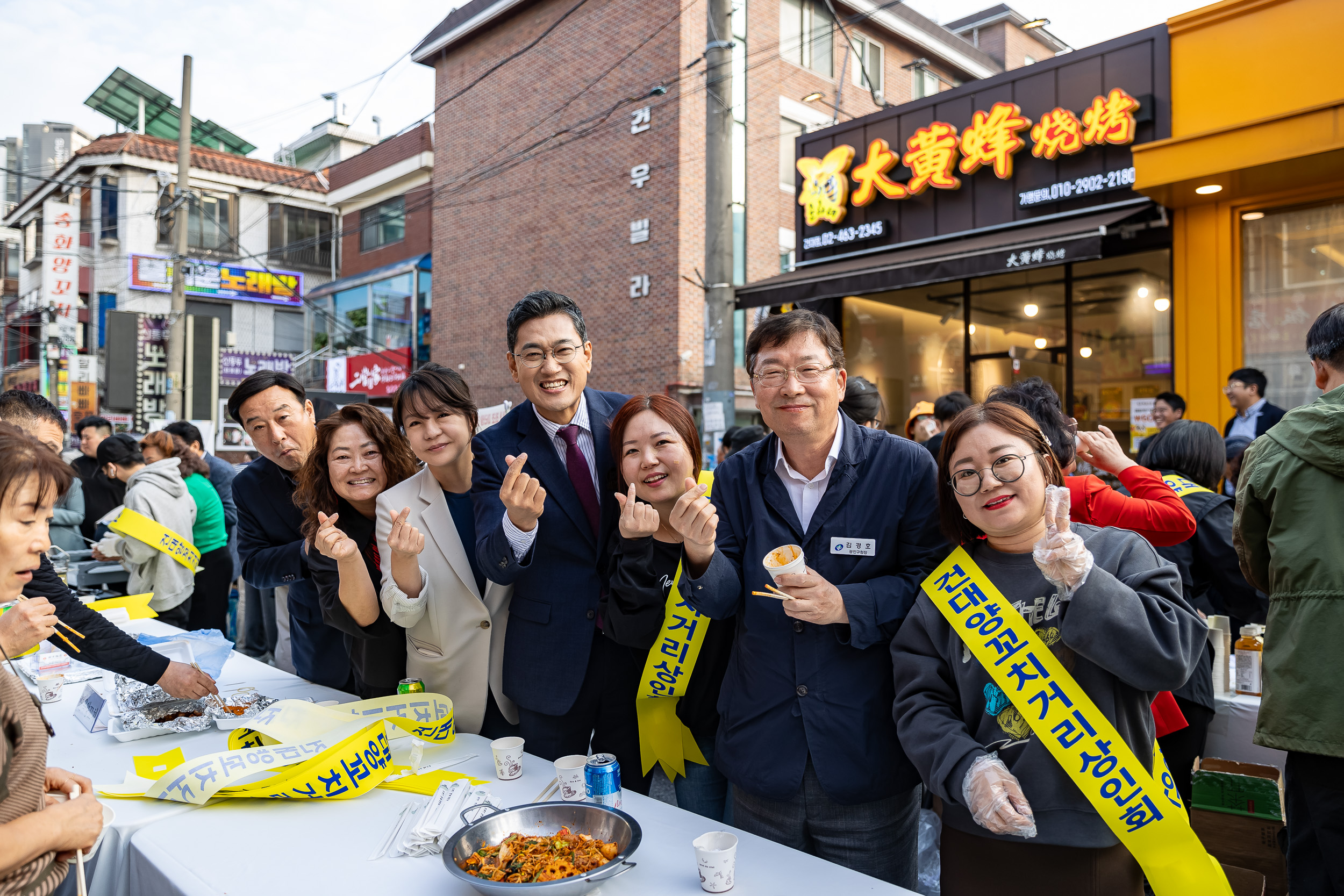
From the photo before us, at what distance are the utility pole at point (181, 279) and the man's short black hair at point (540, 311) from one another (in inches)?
475

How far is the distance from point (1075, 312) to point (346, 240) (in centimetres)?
Result: 1988

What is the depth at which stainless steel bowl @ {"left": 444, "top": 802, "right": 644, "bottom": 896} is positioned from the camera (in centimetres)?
162

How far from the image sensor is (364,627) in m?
2.72

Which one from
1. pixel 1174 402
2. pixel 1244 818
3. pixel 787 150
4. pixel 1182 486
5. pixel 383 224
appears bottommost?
pixel 1244 818

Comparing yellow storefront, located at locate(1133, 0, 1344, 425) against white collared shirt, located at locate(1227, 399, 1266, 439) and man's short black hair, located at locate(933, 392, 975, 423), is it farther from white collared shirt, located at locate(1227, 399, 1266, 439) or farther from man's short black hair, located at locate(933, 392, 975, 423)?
man's short black hair, located at locate(933, 392, 975, 423)

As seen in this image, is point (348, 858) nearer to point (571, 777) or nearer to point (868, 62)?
point (571, 777)

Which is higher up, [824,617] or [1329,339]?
[1329,339]

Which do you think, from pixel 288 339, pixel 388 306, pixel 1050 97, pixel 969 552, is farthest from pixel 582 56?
pixel 969 552

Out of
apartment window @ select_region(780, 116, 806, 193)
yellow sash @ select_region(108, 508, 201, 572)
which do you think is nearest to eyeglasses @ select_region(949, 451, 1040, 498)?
yellow sash @ select_region(108, 508, 201, 572)

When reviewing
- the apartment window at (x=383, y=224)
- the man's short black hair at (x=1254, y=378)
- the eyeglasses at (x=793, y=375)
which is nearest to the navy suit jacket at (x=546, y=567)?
the eyeglasses at (x=793, y=375)

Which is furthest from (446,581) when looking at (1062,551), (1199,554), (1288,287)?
(1288,287)

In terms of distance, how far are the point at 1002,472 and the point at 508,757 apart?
1.60 meters

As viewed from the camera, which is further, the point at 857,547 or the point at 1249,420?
the point at 1249,420

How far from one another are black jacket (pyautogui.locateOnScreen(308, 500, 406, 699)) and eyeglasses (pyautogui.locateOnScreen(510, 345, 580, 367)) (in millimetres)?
858
